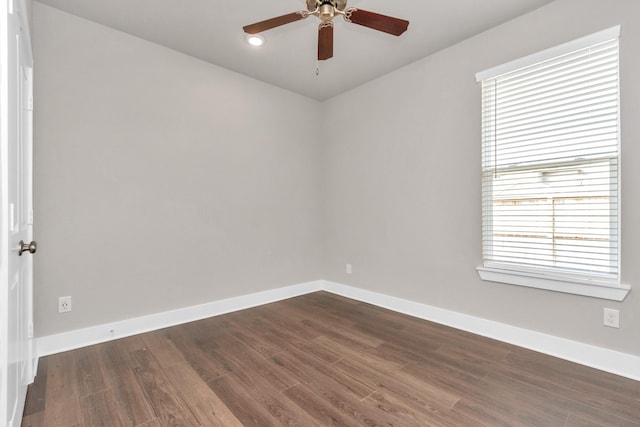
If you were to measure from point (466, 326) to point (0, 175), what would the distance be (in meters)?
3.23

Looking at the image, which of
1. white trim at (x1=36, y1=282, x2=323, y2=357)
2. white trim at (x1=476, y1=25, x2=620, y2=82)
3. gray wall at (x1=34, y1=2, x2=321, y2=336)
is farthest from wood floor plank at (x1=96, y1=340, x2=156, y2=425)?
white trim at (x1=476, y1=25, x2=620, y2=82)

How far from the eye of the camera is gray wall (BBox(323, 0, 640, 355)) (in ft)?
6.64

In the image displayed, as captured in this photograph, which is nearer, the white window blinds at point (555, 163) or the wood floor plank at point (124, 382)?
the wood floor plank at point (124, 382)

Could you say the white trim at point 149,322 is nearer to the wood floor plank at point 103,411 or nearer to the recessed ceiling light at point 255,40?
the wood floor plank at point 103,411

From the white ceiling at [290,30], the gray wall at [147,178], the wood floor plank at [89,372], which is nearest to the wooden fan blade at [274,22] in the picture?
the white ceiling at [290,30]

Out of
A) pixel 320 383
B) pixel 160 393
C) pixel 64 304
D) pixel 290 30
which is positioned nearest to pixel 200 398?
pixel 160 393

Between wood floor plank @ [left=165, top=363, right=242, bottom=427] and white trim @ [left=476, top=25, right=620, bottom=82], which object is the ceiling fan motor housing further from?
wood floor plank @ [left=165, top=363, right=242, bottom=427]

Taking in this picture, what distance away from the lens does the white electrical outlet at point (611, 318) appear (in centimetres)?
206

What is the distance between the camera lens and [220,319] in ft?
10.2

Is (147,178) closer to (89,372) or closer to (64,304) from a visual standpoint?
(64,304)

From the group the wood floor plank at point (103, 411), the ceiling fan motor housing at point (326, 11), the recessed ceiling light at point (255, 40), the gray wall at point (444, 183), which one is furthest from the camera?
the recessed ceiling light at point (255, 40)

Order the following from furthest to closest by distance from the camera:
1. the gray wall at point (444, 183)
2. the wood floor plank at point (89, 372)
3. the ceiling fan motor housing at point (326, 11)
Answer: the gray wall at point (444, 183) < the wood floor plank at point (89, 372) < the ceiling fan motor housing at point (326, 11)

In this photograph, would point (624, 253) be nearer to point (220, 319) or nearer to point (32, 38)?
point (220, 319)

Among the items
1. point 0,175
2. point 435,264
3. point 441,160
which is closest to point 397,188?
point 441,160
